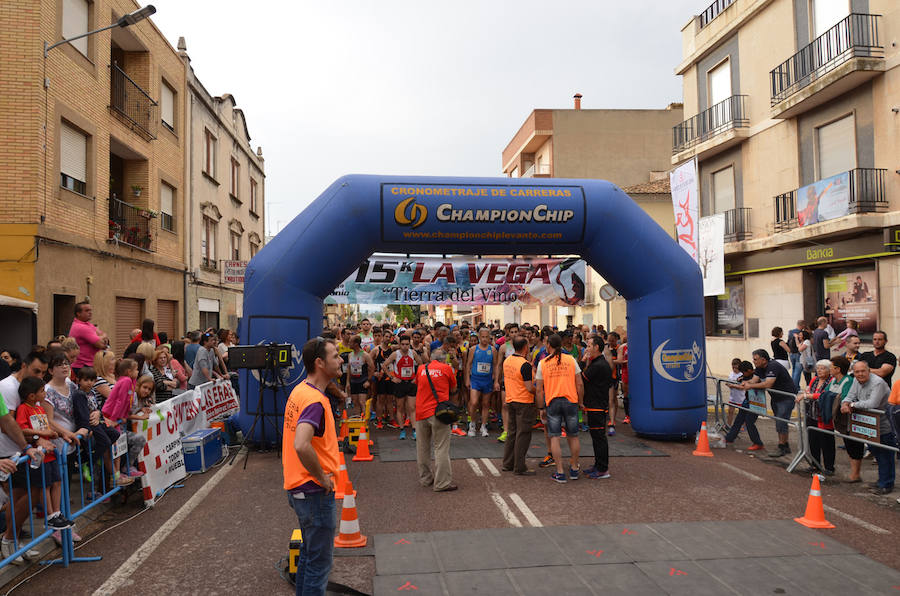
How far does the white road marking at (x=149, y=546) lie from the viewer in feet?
15.6

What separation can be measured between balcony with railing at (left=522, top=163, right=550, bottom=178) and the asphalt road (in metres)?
30.7

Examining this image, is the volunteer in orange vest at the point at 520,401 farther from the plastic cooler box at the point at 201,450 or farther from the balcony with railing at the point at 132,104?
the balcony with railing at the point at 132,104

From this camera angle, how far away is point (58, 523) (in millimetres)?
5141

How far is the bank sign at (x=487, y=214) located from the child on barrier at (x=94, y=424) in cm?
458

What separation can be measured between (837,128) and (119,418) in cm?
1748

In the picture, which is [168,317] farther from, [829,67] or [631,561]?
[829,67]

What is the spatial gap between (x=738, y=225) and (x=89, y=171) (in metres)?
18.4

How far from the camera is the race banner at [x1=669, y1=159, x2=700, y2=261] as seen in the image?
14484 millimetres

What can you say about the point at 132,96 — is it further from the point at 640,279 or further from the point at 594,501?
the point at 594,501

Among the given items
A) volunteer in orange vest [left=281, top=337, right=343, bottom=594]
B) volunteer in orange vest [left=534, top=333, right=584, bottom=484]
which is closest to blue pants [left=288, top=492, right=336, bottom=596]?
volunteer in orange vest [left=281, top=337, right=343, bottom=594]

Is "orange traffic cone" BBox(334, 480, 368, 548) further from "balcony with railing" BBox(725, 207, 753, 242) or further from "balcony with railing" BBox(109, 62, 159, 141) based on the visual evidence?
"balcony with railing" BBox(725, 207, 753, 242)

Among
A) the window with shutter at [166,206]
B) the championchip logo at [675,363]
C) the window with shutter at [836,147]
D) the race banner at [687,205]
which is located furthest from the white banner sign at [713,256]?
the window with shutter at [166,206]

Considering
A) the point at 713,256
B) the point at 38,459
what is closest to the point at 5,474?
the point at 38,459

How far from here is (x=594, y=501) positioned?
6.84 meters
